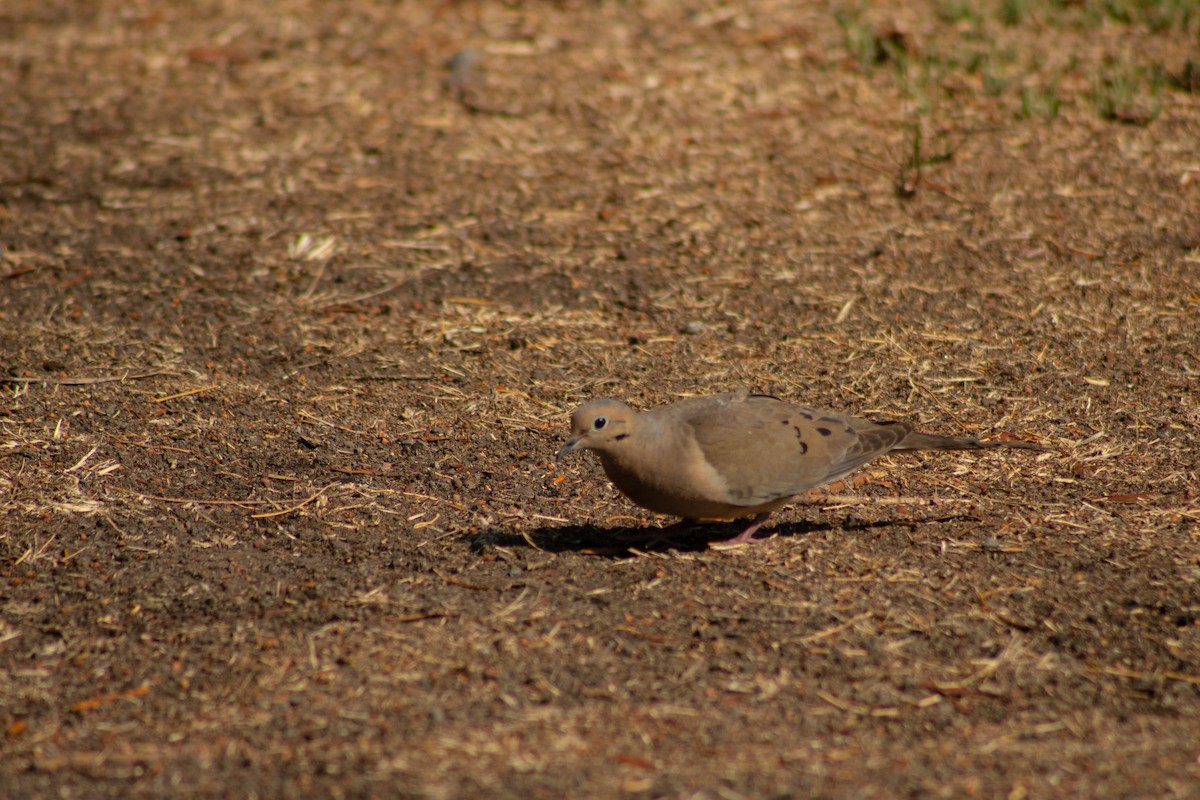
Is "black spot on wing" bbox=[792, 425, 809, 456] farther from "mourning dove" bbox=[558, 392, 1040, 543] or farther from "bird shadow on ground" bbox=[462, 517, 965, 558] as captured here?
"bird shadow on ground" bbox=[462, 517, 965, 558]

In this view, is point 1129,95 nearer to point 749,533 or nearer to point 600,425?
point 749,533

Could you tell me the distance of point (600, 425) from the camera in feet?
14.3

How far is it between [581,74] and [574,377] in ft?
13.0

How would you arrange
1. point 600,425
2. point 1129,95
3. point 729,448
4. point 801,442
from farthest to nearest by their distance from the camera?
point 1129,95, point 801,442, point 729,448, point 600,425

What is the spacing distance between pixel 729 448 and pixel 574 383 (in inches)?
60.7

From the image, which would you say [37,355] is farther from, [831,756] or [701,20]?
[701,20]

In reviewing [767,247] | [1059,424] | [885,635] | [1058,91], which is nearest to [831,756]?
[885,635]

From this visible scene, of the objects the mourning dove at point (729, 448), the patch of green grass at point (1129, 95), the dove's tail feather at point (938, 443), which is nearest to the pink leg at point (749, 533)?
the mourning dove at point (729, 448)

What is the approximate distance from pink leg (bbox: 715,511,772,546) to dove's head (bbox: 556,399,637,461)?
0.63 meters

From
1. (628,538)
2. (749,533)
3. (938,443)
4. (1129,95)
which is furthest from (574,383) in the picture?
(1129,95)

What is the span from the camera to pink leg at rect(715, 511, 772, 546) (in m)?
4.62

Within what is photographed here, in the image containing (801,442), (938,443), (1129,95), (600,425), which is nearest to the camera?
(600,425)

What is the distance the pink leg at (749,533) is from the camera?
15.1 feet

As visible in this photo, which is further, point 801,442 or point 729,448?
point 801,442
